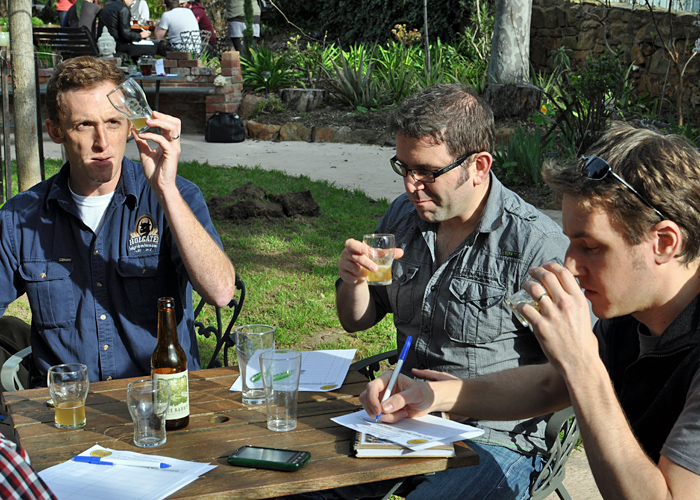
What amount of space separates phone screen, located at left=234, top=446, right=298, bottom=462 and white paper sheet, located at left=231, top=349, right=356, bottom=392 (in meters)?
0.38

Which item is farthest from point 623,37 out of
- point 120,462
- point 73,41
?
point 120,462

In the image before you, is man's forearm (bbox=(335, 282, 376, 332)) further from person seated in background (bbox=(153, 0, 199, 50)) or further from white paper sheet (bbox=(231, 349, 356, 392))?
person seated in background (bbox=(153, 0, 199, 50))

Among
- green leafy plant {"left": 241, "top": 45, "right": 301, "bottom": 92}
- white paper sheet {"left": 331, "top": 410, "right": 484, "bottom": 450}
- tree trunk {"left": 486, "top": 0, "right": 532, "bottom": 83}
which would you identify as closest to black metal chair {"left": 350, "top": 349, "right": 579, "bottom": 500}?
white paper sheet {"left": 331, "top": 410, "right": 484, "bottom": 450}

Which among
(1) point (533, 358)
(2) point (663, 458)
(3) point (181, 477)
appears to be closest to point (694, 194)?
(2) point (663, 458)

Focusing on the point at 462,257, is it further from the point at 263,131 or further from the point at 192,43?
the point at 192,43

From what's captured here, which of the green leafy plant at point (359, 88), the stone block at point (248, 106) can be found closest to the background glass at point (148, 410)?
the green leafy plant at point (359, 88)

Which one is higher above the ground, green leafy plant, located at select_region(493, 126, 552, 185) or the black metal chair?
green leafy plant, located at select_region(493, 126, 552, 185)

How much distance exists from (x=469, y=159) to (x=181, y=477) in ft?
5.08

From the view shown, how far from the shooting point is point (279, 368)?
1996 mm

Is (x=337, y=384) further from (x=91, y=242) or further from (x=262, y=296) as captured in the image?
(x=262, y=296)

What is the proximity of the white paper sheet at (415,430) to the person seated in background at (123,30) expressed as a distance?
36.3 feet

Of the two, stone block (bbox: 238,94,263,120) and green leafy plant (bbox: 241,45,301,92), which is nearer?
stone block (bbox: 238,94,263,120)

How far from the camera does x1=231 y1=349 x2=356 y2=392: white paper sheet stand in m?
2.30

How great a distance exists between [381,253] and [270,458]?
909 mm
